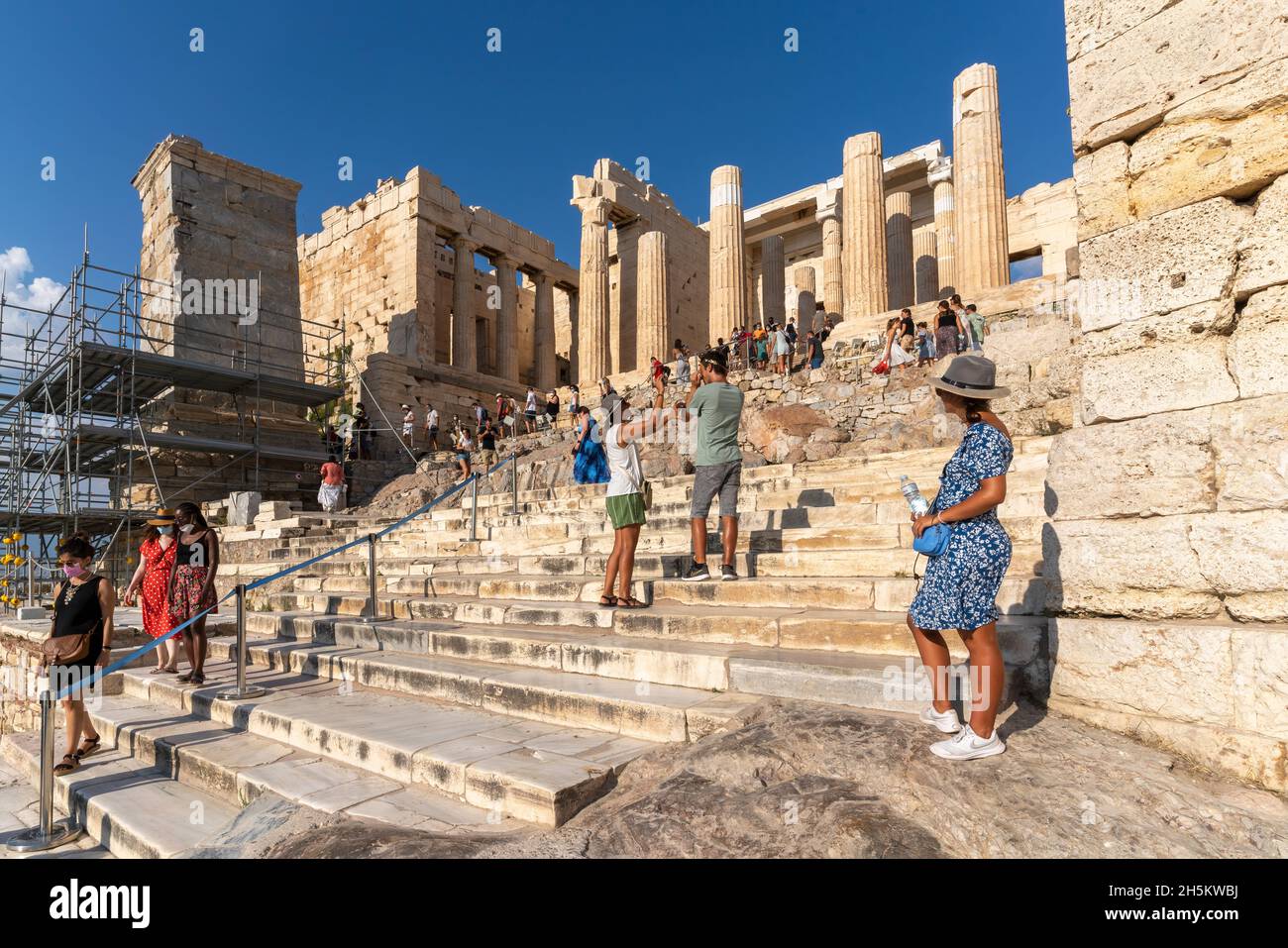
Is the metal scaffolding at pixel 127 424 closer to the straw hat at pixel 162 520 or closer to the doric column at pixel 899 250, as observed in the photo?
the straw hat at pixel 162 520

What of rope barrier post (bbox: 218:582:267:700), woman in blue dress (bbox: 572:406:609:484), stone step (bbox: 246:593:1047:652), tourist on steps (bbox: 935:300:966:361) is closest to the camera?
stone step (bbox: 246:593:1047:652)

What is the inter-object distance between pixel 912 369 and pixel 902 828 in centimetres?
1135

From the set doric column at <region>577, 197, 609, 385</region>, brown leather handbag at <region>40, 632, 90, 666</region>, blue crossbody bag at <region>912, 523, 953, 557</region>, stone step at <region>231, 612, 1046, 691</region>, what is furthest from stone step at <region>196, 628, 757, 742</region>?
doric column at <region>577, 197, 609, 385</region>

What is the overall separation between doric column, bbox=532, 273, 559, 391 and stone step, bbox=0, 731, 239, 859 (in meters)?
24.4

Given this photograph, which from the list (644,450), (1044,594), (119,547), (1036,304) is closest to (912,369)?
(1036,304)

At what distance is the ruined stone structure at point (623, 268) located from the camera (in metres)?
24.5

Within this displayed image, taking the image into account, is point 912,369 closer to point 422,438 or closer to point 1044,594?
point 1044,594

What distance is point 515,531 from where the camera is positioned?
8.35m

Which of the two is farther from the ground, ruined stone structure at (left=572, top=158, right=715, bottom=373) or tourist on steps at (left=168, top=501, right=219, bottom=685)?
ruined stone structure at (left=572, top=158, right=715, bottom=373)

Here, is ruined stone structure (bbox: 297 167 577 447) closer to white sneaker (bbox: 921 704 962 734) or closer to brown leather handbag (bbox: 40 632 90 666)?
brown leather handbag (bbox: 40 632 90 666)

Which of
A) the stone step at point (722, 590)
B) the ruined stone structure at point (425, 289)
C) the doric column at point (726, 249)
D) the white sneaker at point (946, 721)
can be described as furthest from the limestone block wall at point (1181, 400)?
the ruined stone structure at point (425, 289)

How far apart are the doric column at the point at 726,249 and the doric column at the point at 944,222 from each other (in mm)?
6409

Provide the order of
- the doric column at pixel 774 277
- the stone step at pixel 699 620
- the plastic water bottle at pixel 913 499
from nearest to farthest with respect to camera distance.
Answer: the plastic water bottle at pixel 913 499
the stone step at pixel 699 620
the doric column at pixel 774 277

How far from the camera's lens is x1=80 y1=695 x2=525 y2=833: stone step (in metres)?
2.95
